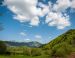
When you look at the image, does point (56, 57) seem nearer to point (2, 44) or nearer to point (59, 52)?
point (59, 52)

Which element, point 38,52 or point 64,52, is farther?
point 38,52

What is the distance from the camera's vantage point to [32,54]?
16488 centimetres

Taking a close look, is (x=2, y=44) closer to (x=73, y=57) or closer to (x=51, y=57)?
(x=51, y=57)

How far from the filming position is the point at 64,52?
125250 millimetres

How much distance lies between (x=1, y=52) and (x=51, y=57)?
3687 centimetres

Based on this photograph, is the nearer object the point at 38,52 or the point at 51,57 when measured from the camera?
the point at 51,57

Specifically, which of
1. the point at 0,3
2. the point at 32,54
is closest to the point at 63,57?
the point at 32,54

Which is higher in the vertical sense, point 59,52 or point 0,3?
point 0,3

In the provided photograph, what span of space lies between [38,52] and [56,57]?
3205 centimetres

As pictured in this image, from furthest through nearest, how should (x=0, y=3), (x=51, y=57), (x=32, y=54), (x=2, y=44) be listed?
(x=32, y=54) → (x=51, y=57) → (x=2, y=44) → (x=0, y=3)

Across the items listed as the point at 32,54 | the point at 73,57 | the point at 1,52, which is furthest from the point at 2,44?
the point at 73,57

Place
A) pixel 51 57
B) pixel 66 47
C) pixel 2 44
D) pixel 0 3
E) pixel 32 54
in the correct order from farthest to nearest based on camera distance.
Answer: pixel 32 54, pixel 51 57, pixel 2 44, pixel 66 47, pixel 0 3

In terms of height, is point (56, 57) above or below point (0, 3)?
below

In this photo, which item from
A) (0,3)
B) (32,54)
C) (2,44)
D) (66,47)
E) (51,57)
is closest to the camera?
(0,3)
